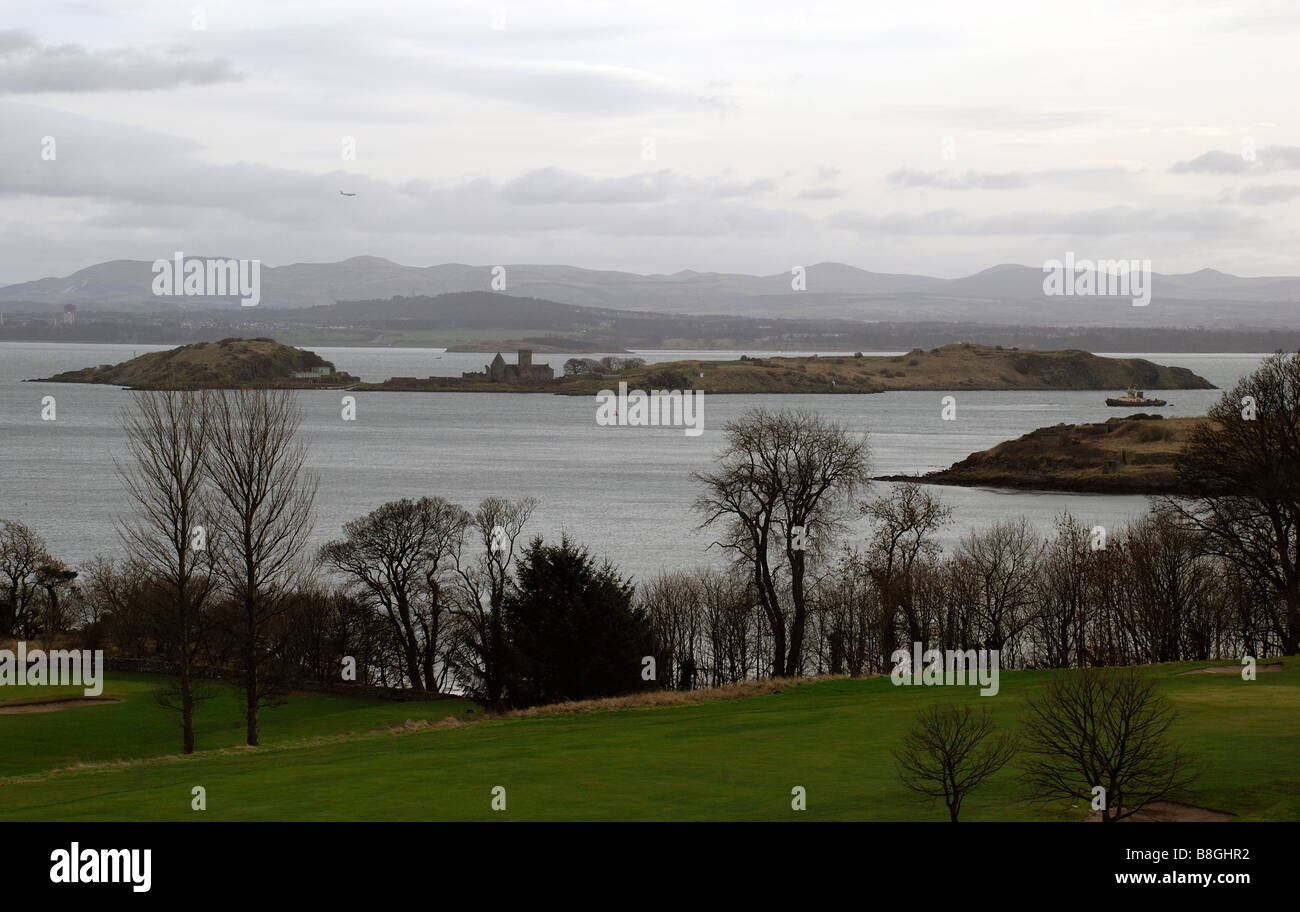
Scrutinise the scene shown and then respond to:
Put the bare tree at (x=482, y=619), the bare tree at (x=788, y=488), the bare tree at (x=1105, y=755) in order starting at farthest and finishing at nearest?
1. the bare tree at (x=788, y=488)
2. the bare tree at (x=482, y=619)
3. the bare tree at (x=1105, y=755)

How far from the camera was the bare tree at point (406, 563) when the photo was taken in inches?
1789

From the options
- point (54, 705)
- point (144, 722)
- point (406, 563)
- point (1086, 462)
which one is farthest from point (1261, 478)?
point (1086, 462)

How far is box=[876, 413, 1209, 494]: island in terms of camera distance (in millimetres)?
Answer: 99062

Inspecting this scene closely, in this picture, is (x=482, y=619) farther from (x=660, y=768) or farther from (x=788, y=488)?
(x=660, y=768)

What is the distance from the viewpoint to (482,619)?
139 ft

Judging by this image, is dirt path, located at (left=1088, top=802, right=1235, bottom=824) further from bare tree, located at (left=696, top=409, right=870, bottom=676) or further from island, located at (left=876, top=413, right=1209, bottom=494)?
island, located at (left=876, top=413, right=1209, bottom=494)

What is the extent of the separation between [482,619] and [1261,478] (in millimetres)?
24959

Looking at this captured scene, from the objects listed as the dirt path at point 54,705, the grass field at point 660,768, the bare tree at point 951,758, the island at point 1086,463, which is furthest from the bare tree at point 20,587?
the island at point 1086,463

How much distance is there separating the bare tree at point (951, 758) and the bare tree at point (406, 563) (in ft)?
90.7

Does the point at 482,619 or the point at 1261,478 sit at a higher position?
the point at 1261,478

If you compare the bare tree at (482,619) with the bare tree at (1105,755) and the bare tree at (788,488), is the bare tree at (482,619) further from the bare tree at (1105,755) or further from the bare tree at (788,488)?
the bare tree at (1105,755)

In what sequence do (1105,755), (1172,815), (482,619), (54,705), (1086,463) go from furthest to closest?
1. (1086,463)
2. (482,619)
3. (54,705)
4. (1172,815)
5. (1105,755)

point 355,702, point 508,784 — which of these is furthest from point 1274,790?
point 355,702

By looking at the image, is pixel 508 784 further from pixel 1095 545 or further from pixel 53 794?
pixel 1095 545
